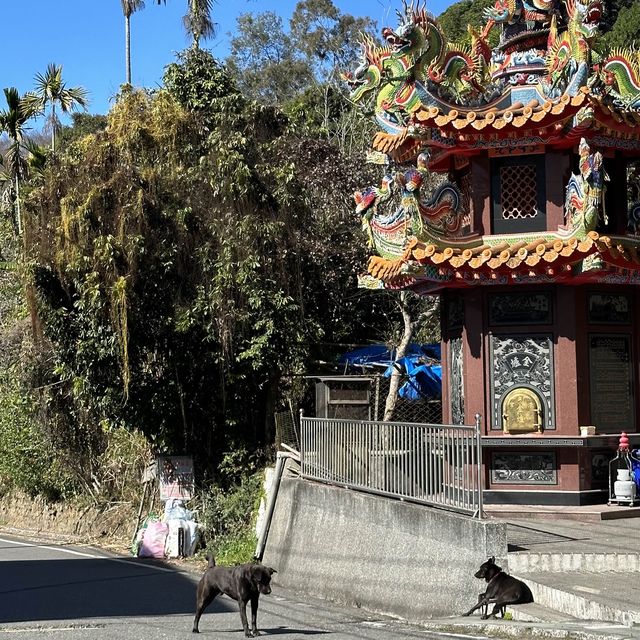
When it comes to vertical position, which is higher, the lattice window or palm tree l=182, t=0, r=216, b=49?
palm tree l=182, t=0, r=216, b=49

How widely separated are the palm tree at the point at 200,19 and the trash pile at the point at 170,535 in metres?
25.3

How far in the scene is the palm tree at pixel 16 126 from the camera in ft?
117


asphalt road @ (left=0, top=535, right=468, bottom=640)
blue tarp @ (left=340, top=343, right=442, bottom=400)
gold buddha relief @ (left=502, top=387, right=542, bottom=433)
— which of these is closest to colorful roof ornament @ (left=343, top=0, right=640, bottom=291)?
gold buddha relief @ (left=502, top=387, right=542, bottom=433)

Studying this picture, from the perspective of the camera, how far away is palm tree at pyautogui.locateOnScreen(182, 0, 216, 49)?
40.6 metres

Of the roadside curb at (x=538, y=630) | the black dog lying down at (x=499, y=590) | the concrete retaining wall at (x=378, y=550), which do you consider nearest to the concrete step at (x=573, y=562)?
the concrete retaining wall at (x=378, y=550)

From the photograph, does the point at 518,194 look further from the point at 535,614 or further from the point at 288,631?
the point at 288,631

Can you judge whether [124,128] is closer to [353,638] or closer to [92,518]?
[92,518]

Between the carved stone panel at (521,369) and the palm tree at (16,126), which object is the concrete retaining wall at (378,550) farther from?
the palm tree at (16,126)

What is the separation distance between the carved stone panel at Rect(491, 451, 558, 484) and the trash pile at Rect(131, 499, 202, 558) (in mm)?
7270

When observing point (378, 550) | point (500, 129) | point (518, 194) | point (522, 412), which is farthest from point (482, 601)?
point (500, 129)

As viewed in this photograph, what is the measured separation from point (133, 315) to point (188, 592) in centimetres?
579

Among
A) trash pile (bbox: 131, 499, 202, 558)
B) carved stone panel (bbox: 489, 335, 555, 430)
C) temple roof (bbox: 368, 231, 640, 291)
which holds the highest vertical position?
temple roof (bbox: 368, 231, 640, 291)

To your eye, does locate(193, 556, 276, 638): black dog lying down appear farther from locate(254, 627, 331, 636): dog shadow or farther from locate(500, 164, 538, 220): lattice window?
locate(500, 164, 538, 220): lattice window

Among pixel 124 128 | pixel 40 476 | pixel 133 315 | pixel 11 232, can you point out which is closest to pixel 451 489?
Answer: pixel 133 315
